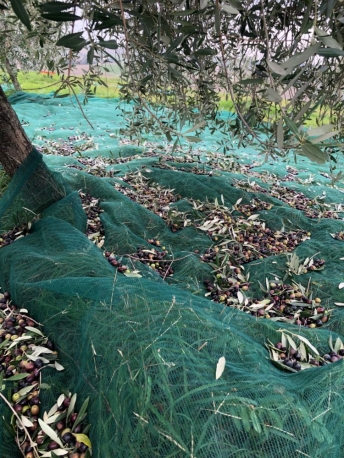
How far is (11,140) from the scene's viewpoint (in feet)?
7.39

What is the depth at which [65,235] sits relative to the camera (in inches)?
72.6

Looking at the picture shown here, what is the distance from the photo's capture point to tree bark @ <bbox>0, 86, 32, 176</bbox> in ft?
7.22

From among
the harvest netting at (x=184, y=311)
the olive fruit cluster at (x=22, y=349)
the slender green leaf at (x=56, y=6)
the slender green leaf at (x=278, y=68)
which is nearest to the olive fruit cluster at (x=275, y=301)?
the harvest netting at (x=184, y=311)

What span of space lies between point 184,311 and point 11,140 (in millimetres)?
1776

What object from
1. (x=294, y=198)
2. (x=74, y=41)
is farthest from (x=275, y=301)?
(x=294, y=198)

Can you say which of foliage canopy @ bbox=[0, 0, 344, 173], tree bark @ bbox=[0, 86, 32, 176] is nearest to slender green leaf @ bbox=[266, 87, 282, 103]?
foliage canopy @ bbox=[0, 0, 344, 173]

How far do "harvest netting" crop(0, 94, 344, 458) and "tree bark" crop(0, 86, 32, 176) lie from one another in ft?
0.40

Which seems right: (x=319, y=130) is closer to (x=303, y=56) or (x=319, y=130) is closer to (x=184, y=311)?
(x=303, y=56)

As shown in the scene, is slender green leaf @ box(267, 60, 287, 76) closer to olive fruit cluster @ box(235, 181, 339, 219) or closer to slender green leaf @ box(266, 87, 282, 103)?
slender green leaf @ box(266, 87, 282, 103)

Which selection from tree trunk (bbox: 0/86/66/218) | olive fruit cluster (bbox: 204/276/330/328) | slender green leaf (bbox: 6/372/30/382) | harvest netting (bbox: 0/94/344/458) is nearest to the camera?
harvest netting (bbox: 0/94/344/458)

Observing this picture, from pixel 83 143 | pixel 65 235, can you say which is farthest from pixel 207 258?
pixel 83 143

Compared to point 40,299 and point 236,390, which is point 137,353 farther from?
point 40,299

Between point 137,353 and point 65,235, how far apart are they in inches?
40.8

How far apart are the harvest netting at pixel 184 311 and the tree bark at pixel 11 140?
0.12 m
